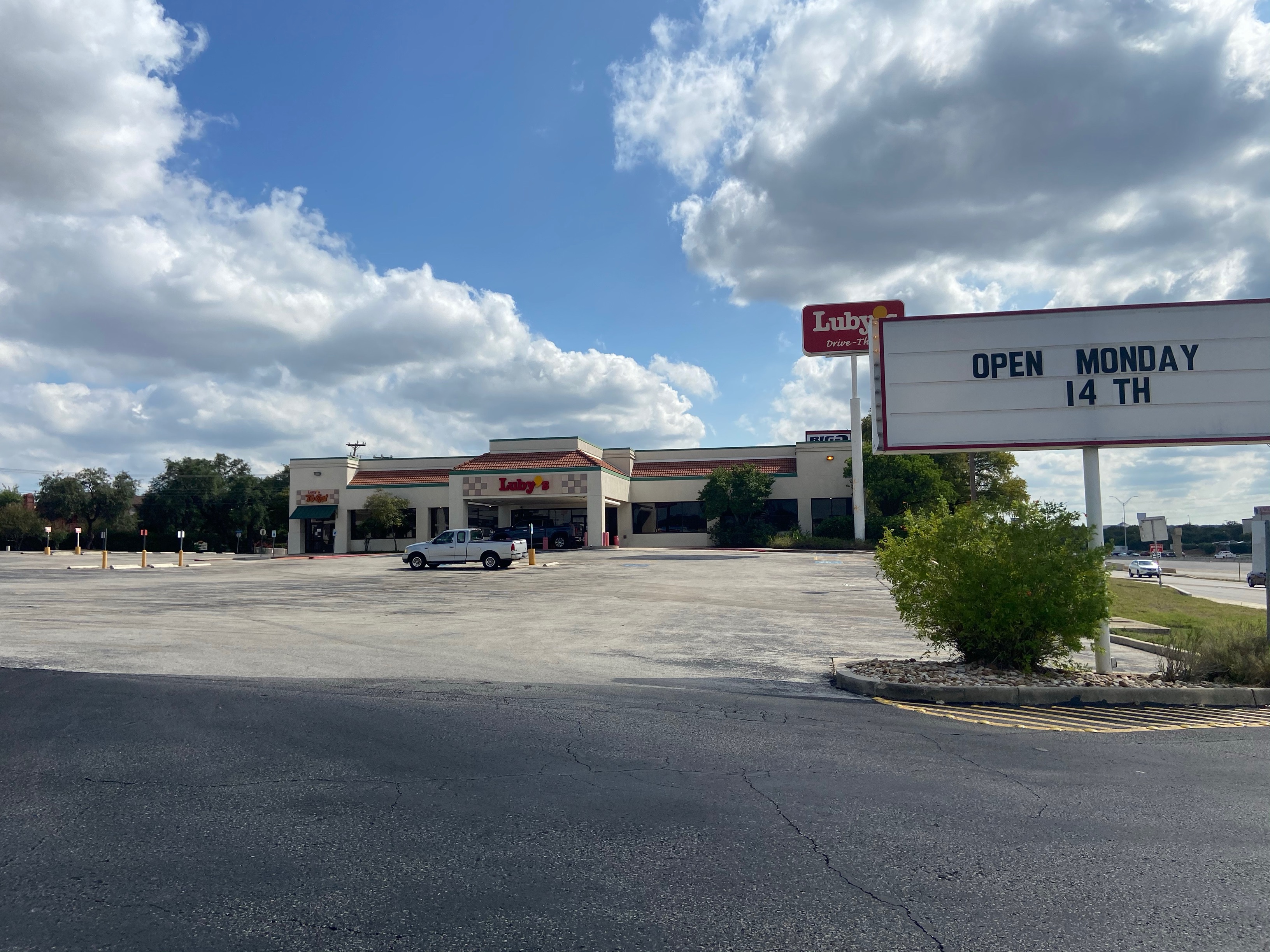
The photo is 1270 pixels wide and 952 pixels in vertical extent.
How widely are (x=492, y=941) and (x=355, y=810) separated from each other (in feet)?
6.47

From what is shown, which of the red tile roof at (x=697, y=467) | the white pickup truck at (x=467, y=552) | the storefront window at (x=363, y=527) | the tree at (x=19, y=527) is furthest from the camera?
the tree at (x=19, y=527)

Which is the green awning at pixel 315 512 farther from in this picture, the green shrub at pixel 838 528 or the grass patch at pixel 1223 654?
the grass patch at pixel 1223 654

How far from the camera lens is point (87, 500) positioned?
78.4 metres

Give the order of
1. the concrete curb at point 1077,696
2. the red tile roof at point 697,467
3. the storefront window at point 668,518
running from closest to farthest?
the concrete curb at point 1077,696 → the storefront window at point 668,518 → the red tile roof at point 697,467

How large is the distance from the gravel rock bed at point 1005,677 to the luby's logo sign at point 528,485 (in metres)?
36.5

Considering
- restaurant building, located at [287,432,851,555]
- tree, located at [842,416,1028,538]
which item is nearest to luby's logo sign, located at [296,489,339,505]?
restaurant building, located at [287,432,851,555]

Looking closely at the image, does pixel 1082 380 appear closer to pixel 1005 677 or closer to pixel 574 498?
pixel 1005 677

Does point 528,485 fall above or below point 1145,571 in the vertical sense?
above

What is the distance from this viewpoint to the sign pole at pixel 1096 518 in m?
10.5

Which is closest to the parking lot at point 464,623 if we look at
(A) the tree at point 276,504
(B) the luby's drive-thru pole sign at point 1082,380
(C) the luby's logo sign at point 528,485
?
(B) the luby's drive-thru pole sign at point 1082,380

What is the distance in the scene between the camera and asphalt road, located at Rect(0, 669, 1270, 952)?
3689 mm

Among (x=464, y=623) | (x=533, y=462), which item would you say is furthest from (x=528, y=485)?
(x=464, y=623)

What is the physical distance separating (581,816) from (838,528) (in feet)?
141

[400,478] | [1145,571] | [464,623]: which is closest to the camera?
[464,623]
